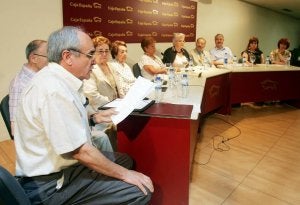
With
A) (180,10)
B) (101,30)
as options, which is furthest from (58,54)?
(180,10)

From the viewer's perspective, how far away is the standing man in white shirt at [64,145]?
107 centimetres

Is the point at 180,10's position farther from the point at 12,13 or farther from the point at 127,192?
the point at 127,192

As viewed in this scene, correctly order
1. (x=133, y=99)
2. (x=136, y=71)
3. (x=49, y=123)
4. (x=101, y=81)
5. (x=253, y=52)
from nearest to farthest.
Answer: (x=49, y=123), (x=133, y=99), (x=101, y=81), (x=136, y=71), (x=253, y=52)

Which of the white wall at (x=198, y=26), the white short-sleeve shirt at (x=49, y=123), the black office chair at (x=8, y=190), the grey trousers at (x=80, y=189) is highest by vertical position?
the white wall at (x=198, y=26)

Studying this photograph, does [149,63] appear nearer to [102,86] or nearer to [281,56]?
[102,86]

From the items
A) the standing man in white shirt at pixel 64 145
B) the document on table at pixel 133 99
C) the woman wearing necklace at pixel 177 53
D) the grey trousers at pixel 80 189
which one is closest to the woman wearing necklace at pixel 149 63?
the woman wearing necklace at pixel 177 53

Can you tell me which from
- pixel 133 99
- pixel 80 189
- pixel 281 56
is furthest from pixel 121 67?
pixel 281 56

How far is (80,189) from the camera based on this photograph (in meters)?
1.20

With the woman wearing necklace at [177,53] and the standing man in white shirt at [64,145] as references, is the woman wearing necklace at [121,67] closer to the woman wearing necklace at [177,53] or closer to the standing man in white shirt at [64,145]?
the woman wearing necklace at [177,53]

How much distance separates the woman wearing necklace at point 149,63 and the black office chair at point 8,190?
2602 millimetres

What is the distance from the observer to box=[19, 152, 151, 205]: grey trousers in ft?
3.82

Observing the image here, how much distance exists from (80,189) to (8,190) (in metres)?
0.41

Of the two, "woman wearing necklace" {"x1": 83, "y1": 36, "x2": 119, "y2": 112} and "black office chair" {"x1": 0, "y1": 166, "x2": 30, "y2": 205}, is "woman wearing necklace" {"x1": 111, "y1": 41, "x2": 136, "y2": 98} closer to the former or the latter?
"woman wearing necklace" {"x1": 83, "y1": 36, "x2": 119, "y2": 112}

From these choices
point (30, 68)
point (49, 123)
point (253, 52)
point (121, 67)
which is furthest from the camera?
point (253, 52)
